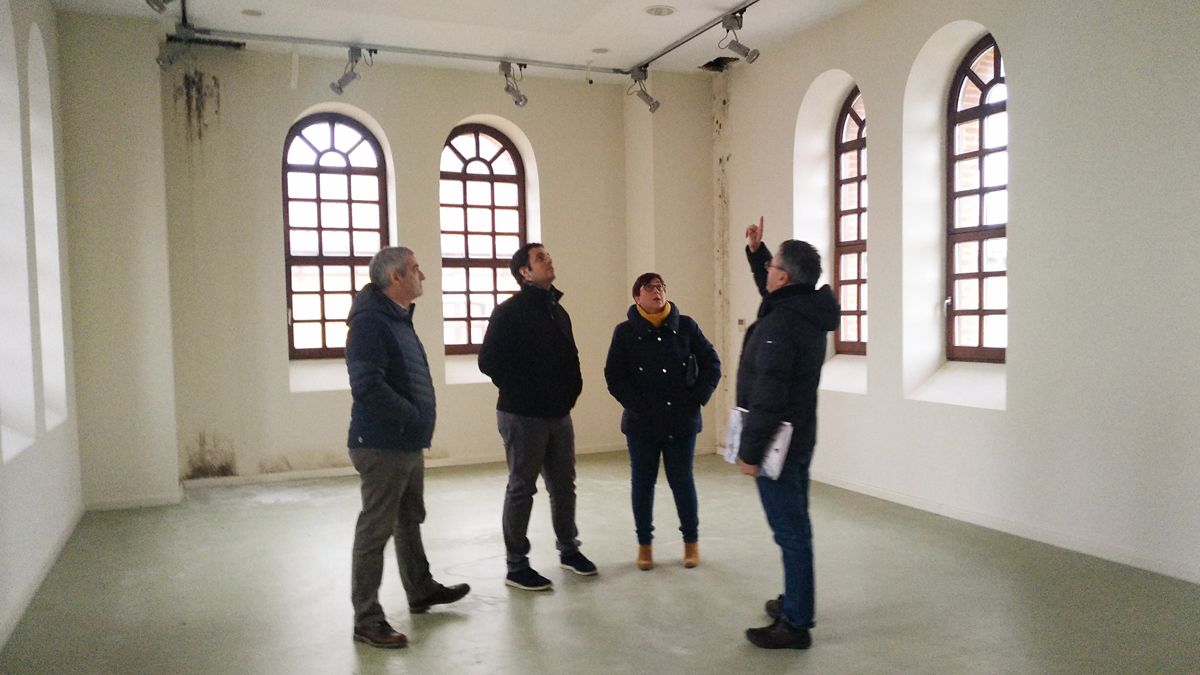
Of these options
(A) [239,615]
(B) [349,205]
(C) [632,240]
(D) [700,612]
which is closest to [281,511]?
(A) [239,615]

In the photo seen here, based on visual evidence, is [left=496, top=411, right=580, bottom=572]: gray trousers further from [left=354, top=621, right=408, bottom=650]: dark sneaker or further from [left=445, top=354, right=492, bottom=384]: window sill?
[left=445, top=354, right=492, bottom=384]: window sill

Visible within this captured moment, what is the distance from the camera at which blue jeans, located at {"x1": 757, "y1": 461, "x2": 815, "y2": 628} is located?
10.8 ft

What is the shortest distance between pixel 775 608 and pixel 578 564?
1066 millimetres

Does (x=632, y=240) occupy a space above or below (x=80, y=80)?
below

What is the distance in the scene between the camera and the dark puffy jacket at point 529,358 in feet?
13.1

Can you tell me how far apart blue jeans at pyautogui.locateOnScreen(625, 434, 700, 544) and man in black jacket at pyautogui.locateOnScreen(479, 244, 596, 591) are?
35 cm

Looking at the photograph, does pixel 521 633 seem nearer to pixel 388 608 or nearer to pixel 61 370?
pixel 388 608

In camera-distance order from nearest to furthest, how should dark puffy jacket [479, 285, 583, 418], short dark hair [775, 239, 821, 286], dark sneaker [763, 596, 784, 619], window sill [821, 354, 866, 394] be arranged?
short dark hair [775, 239, 821, 286] → dark sneaker [763, 596, 784, 619] → dark puffy jacket [479, 285, 583, 418] → window sill [821, 354, 866, 394]

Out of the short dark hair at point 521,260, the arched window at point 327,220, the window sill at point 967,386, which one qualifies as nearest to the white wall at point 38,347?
the arched window at point 327,220

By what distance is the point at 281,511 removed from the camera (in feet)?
19.2

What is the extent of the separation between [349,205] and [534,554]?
13.3 feet

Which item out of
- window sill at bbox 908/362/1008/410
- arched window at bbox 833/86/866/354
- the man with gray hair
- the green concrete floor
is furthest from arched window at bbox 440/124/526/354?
the man with gray hair

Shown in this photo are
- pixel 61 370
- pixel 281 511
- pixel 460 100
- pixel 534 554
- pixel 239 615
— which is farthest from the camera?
pixel 460 100

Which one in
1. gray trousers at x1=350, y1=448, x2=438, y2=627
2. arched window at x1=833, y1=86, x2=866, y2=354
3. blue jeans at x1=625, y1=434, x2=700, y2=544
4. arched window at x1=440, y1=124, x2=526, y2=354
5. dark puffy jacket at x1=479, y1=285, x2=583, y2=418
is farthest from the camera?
arched window at x1=440, y1=124, x2=526, y2=354
